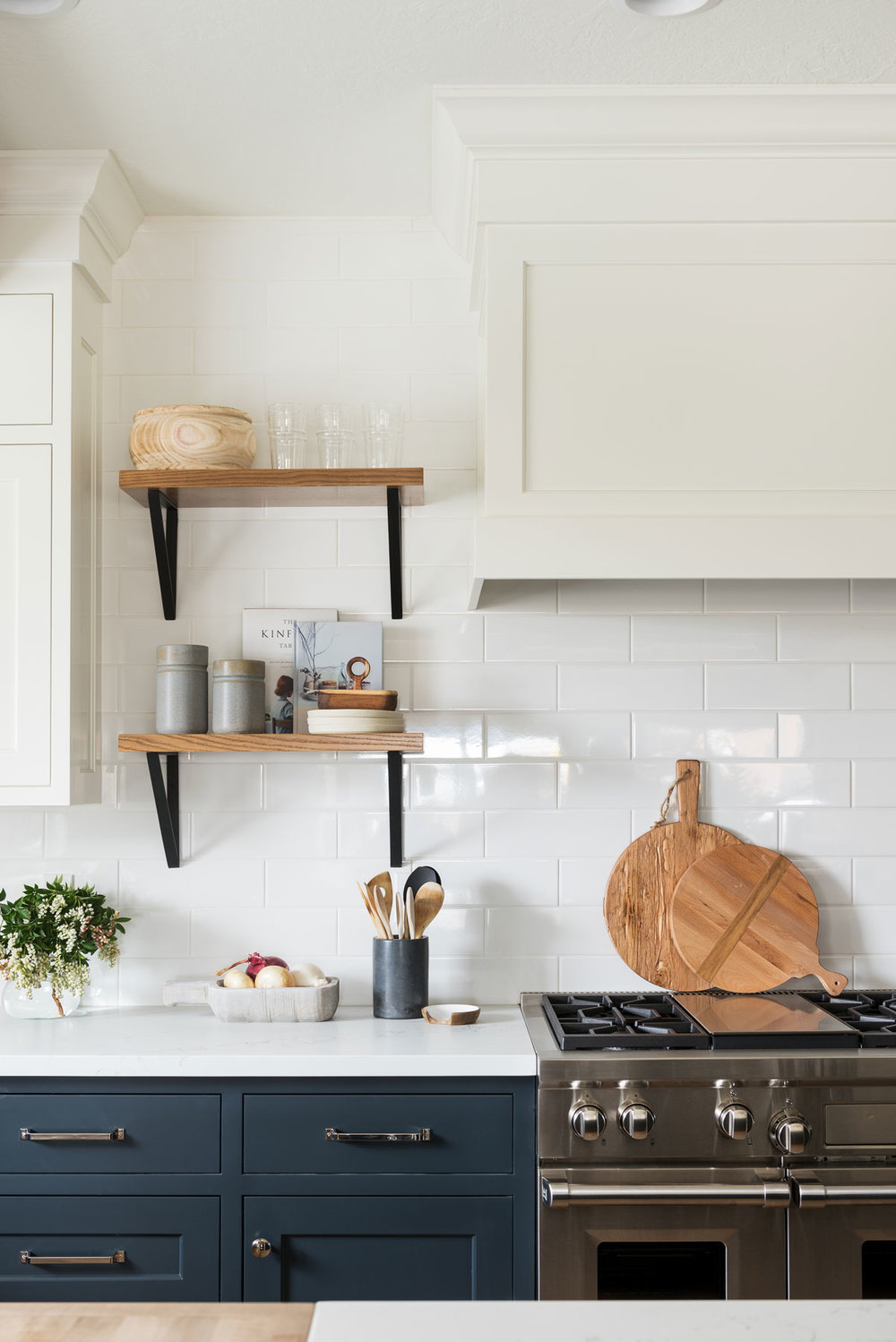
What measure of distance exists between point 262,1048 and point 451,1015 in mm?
387

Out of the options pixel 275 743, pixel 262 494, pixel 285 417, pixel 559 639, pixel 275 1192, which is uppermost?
pixel 285 417

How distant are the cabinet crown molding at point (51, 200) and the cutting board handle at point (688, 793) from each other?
1.69 m

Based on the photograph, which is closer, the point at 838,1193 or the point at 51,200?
the point at 838,1193

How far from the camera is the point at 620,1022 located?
7.03 feet

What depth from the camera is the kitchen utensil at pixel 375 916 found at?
7.63 feet

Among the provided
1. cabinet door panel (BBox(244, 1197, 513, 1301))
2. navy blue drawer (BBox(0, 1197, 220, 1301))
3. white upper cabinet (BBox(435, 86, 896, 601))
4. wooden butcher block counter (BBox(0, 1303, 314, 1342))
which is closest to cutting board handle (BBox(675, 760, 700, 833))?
white upper cabinet (BBox(435, 86, 896, 601))

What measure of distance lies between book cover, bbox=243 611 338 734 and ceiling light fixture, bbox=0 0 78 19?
119 centimetres

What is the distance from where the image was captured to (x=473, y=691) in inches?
100

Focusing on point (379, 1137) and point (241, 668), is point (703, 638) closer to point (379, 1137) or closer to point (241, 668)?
point (241, 668)

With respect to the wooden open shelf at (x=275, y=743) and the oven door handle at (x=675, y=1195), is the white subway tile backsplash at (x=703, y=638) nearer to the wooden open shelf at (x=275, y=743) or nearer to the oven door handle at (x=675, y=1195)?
the wooden open shelf at (x=275, y=743)

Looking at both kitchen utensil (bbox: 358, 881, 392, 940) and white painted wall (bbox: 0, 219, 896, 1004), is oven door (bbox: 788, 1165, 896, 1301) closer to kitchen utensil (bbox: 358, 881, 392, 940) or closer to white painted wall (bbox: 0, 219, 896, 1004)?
white painted wall (bbox: 0, 219, 896, 1004)

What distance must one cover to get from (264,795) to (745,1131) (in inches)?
47.8

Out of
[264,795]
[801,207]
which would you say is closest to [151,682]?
[264,795]

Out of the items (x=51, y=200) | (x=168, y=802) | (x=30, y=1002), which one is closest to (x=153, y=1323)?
(x=30, y=1002)
